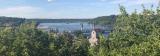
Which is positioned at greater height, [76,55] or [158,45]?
[158,45]

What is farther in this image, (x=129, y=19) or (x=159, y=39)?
(x=129, y=19)

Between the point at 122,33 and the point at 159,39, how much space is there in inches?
240

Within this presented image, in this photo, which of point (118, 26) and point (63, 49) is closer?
point (118, 26)

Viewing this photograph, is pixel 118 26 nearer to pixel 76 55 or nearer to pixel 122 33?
pixel 122 33

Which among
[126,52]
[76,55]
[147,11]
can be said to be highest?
[147,11]

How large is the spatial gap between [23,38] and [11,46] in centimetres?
283

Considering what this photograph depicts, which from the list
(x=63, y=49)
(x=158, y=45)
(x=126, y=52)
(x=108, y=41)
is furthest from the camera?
(x=63, y=49)

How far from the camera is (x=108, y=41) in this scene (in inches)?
1390

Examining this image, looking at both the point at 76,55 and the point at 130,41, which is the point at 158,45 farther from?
the point at 76,55

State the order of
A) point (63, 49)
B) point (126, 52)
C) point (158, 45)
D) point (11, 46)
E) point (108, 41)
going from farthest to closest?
point (63, 49) < point (11, 46) < point (108, 41) < point (126, 52) < point (158, 45)

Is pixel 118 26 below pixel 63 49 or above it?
above

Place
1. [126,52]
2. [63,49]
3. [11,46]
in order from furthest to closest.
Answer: [63,49]
[11,46]
[126,52]

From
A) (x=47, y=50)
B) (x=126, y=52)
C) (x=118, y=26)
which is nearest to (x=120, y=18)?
(x=118, y=26)

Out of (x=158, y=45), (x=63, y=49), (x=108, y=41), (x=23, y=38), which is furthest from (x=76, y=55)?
(x=158, y=45)
